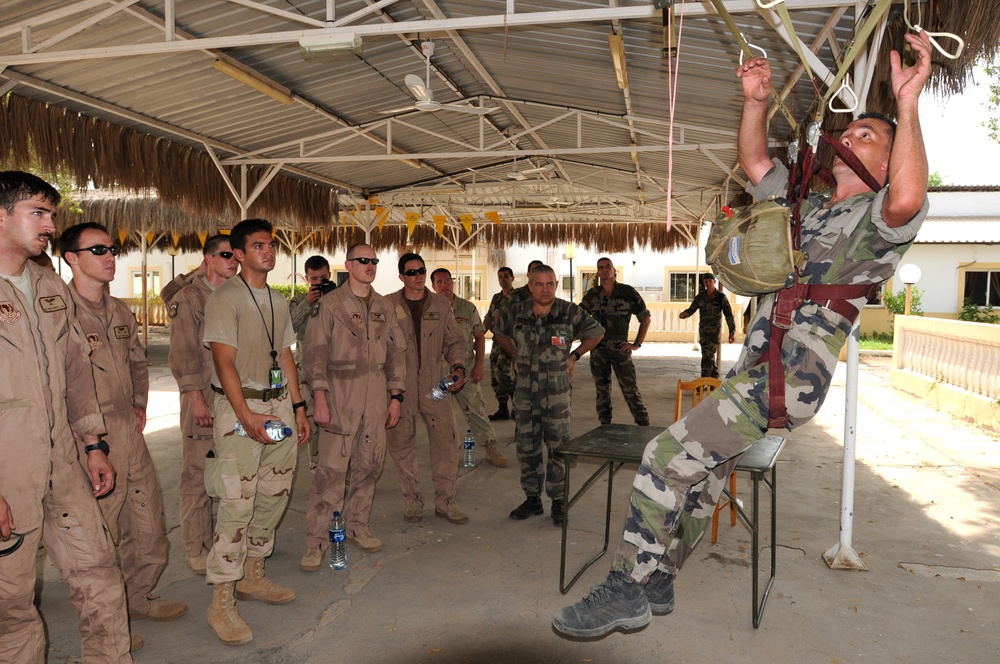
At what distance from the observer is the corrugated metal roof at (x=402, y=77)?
5664 millimetres

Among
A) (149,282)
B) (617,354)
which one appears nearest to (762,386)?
(617,354)

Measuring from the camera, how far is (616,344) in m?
8.48

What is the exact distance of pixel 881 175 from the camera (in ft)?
8.41

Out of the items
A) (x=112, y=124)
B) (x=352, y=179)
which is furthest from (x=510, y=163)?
(x=112, y=124)

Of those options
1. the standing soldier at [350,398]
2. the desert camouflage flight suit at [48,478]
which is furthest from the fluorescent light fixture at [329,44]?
the desert camouflage flight suit at [48,478]

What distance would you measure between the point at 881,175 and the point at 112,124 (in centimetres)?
810

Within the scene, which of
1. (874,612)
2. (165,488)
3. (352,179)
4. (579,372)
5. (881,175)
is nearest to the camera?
(881,175)

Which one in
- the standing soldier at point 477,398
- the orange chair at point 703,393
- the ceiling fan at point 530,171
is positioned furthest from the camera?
the ceiling fan at point 530,171

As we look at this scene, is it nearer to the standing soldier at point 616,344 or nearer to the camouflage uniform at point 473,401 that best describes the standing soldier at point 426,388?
the camouflage uniform at point 473,401

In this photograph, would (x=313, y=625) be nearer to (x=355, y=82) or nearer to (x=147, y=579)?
(x=147, y=579)

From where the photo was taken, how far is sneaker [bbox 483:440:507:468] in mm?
7145

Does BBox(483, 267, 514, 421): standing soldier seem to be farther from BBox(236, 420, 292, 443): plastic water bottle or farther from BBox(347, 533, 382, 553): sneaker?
BBox(236, 420, 292, 443): plastic water bottle

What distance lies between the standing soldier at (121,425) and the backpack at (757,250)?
2.98m

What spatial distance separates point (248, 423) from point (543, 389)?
2382mm
